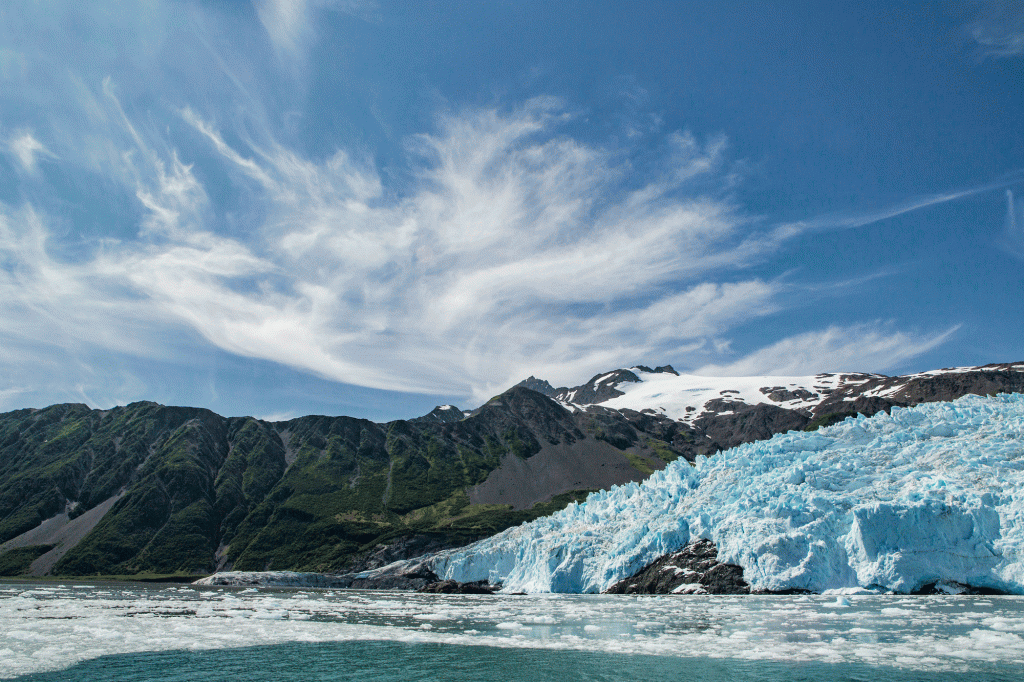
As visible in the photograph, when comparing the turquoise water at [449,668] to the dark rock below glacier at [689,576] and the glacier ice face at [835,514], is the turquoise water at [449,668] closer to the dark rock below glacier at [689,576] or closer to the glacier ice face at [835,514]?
the glacier ice face at [835,514]

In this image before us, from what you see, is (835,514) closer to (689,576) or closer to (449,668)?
(689,576)

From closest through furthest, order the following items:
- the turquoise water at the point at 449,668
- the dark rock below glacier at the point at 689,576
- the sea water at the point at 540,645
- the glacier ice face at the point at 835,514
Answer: the turquoise water at the point at 449,668, the sea water at the point at 540,645, the glacier ice face at the point at 835,514, the dark rock below glacier at the point at 689,576

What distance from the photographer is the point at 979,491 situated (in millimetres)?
59031

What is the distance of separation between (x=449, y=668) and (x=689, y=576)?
2268 inches

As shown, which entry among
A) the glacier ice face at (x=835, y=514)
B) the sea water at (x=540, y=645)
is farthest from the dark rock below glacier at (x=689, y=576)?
the sea water at (x=540, y=645)

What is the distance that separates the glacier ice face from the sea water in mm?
11336

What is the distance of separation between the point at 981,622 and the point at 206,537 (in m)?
201

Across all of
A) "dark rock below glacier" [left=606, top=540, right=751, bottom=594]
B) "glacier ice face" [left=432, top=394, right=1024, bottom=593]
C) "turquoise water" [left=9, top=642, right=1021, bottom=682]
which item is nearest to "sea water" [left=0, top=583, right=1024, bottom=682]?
"turquoise water" [left=9, top=642, right=1021, bottom=682]

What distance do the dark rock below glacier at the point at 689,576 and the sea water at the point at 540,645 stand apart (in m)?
21.7

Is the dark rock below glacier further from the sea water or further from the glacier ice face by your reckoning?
the sea water

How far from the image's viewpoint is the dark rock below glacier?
226 ft

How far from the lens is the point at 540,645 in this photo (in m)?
31.0

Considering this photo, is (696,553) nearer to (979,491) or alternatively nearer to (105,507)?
(979,491)

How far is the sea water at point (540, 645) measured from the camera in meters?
22.9
